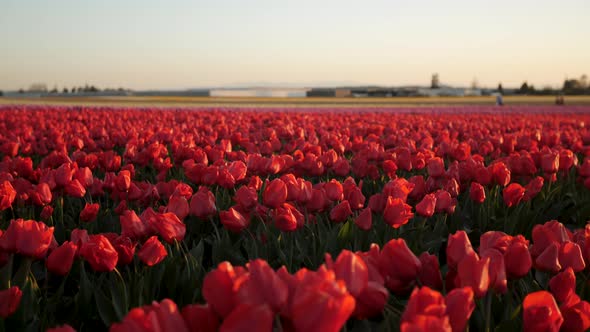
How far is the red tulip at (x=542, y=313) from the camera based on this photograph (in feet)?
4.27

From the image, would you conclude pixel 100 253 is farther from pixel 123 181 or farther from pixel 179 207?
pixel 123 181

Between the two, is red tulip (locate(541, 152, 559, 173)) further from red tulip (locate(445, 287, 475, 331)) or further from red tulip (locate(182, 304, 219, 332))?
red tulip (locate(182, 304, 219, 332))

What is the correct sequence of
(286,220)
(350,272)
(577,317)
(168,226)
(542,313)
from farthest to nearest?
(286,220) < (168,226) < (577,317) < (542,313) < (350,272)

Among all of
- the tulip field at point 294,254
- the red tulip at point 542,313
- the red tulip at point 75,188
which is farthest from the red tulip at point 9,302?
the red tulip at point 75,188

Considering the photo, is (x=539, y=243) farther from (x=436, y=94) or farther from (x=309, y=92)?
(x=436, y=94)

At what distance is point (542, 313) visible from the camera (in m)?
1.31

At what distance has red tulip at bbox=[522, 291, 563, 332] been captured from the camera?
→ 1.30m

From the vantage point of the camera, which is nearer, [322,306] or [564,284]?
[322,306]

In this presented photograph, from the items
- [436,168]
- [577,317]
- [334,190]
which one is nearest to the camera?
[577,317]

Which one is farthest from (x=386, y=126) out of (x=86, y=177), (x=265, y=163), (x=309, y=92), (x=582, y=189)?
(x=309, y=92)

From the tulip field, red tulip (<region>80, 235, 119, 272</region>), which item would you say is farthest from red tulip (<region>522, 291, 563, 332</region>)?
red tulip (<region>80, 235, 119, 272</region>)

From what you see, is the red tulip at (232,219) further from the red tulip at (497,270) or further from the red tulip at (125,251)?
the red tulip at (497,270)

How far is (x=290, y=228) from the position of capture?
253cm

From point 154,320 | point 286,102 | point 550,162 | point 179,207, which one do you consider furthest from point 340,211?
point 286,102
